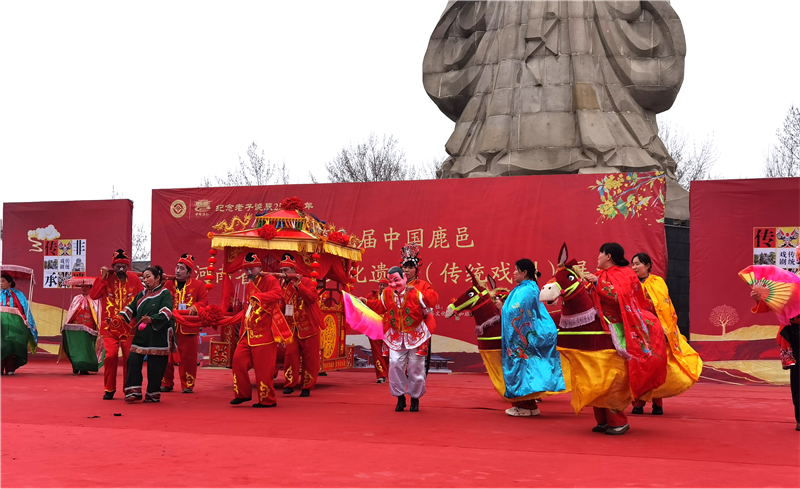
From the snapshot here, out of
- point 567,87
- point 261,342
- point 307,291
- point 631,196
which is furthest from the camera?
point 567,87

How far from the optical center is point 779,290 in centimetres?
634

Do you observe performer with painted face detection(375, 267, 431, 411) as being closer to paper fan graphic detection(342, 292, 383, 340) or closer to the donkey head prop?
the donkey head prop

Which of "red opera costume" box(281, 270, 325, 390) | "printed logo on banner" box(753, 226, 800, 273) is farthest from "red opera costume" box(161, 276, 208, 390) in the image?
"printed logo on banner" box(753, 226, 800, 273)

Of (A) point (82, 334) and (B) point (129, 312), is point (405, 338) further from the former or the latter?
(A) point (82, 334)

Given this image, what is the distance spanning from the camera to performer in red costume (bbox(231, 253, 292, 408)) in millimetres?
7625

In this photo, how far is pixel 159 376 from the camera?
7918mm

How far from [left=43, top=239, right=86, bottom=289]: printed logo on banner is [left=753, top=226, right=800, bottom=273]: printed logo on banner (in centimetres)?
1016

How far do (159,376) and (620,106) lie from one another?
932 centimetres

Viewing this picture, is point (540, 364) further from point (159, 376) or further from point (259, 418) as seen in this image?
point (159, 376)

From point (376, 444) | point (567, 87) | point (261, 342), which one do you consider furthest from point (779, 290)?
point (567, 87)

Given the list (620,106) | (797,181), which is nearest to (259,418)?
(797,181)

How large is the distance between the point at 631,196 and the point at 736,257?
1562mm

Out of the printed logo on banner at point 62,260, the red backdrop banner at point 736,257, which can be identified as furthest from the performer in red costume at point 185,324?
the red backdrop banner at point 736,257

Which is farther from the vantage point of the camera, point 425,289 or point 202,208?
point 202,208
